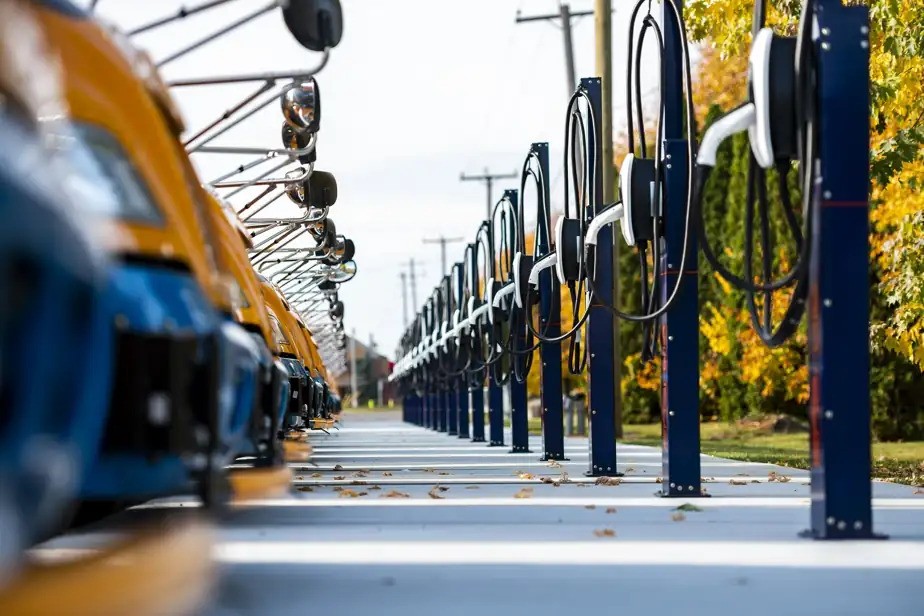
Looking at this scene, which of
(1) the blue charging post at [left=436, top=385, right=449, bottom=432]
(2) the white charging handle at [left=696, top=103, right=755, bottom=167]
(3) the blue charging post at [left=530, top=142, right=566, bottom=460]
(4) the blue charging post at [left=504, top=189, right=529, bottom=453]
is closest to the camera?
(2) the white charging handle at [left=696, top=103, right=755, bottom=167]

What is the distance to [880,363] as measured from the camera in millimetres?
30891

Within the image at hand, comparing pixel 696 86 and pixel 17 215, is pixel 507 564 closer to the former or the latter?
pixel 17 215

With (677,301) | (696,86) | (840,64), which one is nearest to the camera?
(840,64)

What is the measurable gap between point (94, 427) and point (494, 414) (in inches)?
725

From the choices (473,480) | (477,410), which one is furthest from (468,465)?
(477,410)

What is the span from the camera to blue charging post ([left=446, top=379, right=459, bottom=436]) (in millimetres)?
28923

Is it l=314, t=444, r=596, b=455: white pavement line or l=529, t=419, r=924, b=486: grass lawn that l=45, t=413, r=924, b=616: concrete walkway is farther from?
l=314, t=444, r=596, b=455: white pavement line

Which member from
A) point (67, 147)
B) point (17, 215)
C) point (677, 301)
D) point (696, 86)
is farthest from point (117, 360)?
point (696, 86)

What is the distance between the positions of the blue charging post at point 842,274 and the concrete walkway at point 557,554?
0.96 feet

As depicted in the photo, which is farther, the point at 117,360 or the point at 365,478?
the point at 365,478

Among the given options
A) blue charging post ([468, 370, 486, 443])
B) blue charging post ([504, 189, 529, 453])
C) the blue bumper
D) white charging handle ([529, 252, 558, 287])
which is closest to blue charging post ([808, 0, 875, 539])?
the blue bumper

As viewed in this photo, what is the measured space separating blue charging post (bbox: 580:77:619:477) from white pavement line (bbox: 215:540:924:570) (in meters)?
5.50

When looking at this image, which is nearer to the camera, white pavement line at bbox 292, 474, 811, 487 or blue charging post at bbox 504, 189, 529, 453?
white pavement line at bbox 292, 474, 811, 487

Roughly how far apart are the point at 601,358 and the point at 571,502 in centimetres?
343
